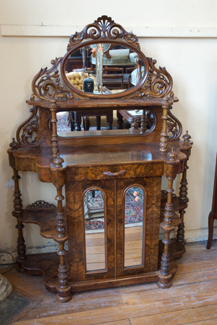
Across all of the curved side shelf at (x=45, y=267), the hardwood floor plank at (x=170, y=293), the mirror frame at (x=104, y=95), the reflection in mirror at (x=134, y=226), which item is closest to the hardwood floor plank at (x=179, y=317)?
the hardwood floor plank at (x=170, y=293)

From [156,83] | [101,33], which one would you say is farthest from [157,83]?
[101,33]

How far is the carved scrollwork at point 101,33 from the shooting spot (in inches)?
93.2

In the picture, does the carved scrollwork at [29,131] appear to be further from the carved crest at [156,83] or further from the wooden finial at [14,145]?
the carved crest at [156,83]

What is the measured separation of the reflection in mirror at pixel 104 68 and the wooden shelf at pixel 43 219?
107 cm

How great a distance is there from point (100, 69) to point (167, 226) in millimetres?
1311

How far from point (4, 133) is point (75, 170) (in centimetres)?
81

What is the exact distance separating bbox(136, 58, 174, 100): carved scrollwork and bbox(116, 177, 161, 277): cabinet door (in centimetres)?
70

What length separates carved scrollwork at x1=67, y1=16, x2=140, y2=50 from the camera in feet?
7.77

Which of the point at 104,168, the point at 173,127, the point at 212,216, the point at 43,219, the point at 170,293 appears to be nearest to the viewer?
the point at 104,168

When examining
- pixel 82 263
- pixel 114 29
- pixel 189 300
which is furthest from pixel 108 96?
pixel 189 300

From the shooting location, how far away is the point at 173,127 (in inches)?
108

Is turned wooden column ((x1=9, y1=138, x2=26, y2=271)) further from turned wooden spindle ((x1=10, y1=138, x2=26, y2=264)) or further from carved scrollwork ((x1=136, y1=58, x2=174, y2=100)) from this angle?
carved scrollwork ((x1=136, y1=58, x2=174, y2=100))

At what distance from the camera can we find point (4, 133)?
262 cm

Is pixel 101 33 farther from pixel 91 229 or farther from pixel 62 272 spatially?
pixel 62 272
